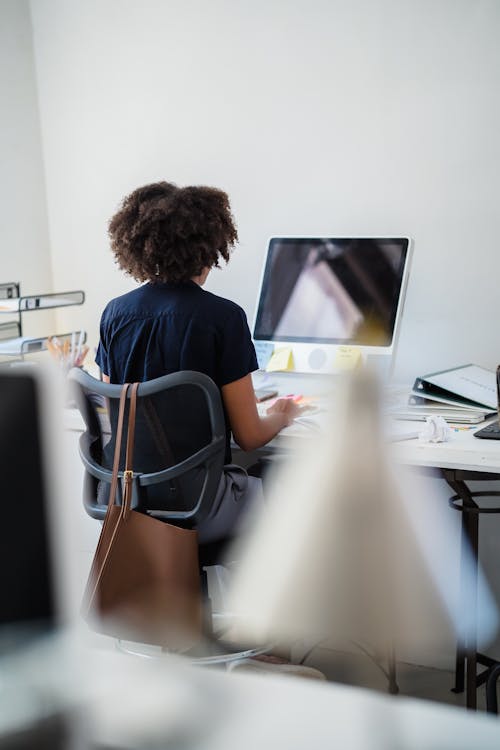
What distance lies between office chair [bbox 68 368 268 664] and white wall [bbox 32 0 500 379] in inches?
39.7

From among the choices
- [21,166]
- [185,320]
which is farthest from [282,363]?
[21,166]

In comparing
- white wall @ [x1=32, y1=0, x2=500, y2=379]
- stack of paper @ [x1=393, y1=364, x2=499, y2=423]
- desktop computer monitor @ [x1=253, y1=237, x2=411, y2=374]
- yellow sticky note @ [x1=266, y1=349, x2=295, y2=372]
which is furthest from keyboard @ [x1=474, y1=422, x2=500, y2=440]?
yellow sticky note @ [x1=266, y1=349, x2=295, y2=372]

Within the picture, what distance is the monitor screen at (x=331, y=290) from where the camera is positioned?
7.85 ft

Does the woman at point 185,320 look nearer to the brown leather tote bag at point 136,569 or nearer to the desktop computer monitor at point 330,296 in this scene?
the brown leather tote bag at point 136,569

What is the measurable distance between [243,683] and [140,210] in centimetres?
174

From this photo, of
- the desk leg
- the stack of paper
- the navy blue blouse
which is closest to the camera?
the navy blue blouse

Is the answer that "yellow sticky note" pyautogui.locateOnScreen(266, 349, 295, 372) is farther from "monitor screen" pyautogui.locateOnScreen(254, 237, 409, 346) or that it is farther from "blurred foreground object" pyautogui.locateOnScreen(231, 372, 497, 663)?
"blurred foreground object" pyautogui.locateOnScreen(231, 372, 497, 663)

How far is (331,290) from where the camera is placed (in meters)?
2.46

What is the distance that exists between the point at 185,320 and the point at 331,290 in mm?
677

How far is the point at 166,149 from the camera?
298 centimetres

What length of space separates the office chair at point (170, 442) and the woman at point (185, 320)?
81 millimetres

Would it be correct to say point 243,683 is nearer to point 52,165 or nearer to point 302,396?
point 302,396

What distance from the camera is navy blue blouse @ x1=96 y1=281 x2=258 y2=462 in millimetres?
1899

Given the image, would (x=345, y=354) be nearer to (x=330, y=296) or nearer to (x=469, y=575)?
(x=330, y=296)
